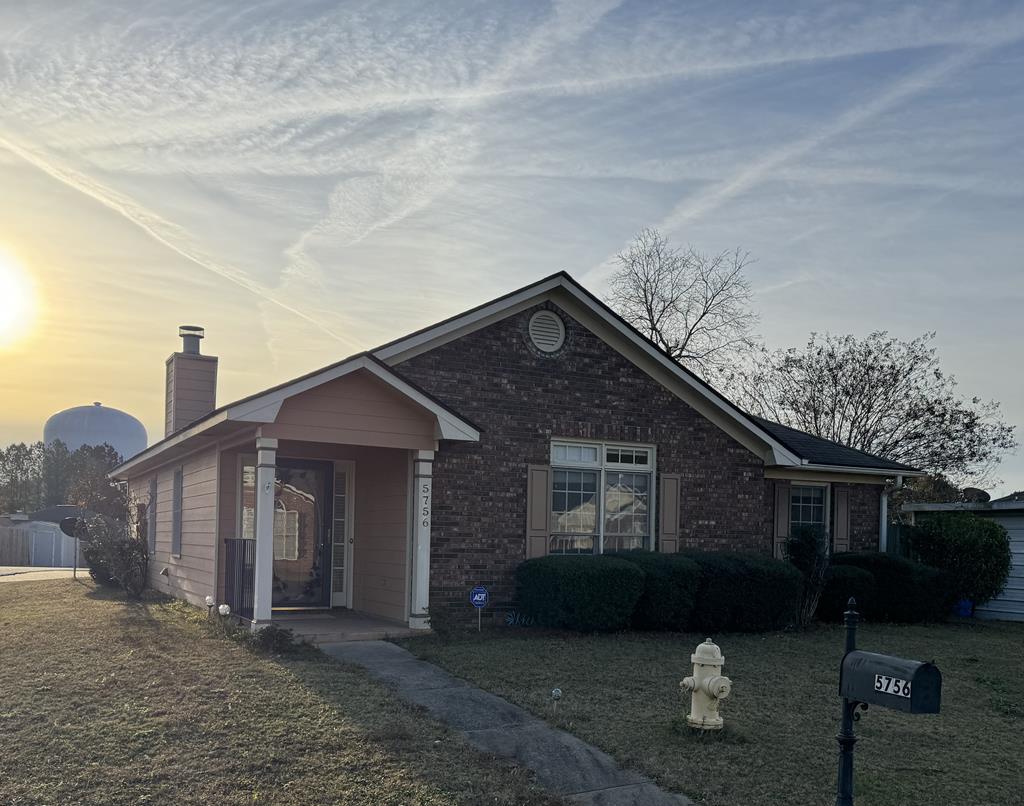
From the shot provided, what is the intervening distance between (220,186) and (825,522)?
12187 millimetres

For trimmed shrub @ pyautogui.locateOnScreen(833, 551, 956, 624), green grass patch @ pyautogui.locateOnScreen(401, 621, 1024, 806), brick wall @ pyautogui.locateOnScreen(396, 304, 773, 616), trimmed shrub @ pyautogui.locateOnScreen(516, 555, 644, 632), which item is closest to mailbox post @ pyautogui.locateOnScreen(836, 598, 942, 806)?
green grass patch @ pyautogui.locateOnScreen(401, 621, 1024, 806)

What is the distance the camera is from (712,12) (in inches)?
377

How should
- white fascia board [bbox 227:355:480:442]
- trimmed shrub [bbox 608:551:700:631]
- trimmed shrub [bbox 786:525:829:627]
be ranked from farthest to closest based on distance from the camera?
trimmed shrub [bbox 786:525:829:627] → trimmed shrub [bbox 608:551:700:631] → white fascia board [bbox 227:355:480:442]

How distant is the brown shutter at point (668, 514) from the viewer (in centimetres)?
1534

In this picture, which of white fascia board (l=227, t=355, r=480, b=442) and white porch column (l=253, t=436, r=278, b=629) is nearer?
white fascia board (l=227, t=355, r=480, b=442)

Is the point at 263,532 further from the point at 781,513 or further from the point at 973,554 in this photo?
the point at 973,554

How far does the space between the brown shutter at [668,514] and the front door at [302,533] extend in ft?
16.3

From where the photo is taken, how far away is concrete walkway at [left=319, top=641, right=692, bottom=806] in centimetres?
630

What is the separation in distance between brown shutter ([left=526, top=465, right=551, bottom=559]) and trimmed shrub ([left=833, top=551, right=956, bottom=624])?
18.4ft

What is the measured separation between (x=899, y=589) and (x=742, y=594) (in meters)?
4.06

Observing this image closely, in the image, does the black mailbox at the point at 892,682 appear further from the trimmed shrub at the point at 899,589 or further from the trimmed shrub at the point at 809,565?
the trimmed shrub at the point at 899,589

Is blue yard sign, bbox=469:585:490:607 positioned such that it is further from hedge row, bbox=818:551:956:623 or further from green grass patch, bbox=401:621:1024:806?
hedge row, bbox=818:551:956:623

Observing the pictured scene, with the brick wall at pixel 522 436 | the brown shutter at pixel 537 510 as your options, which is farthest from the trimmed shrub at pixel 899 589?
the brown shutter at pixel 537 510

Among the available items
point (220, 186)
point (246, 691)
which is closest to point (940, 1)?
point (220, 186)
